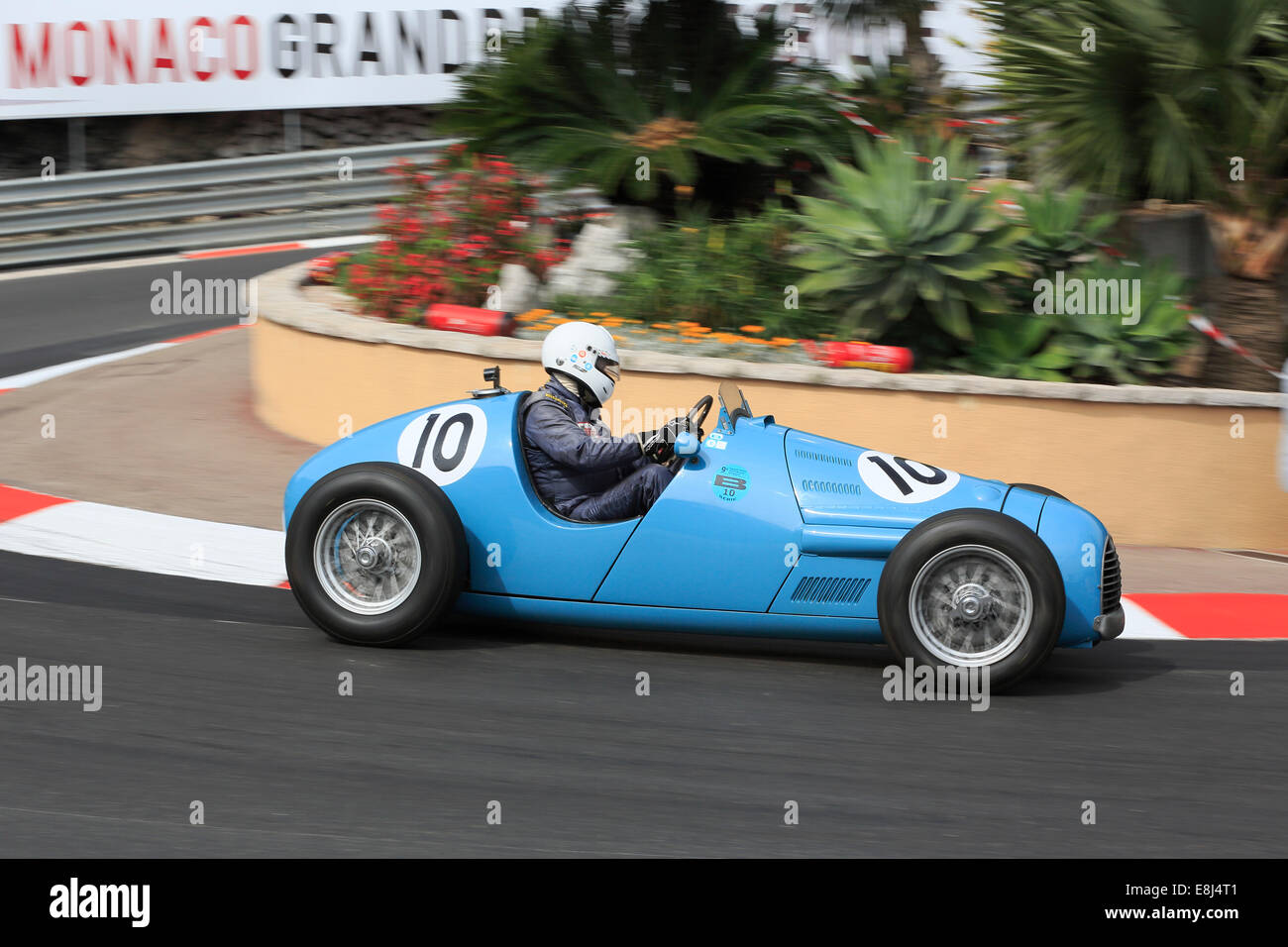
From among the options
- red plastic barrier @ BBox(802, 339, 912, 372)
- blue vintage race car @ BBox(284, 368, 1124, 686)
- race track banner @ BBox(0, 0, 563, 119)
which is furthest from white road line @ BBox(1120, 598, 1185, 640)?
race track banner @ BBox(0, 0, 563, 119)

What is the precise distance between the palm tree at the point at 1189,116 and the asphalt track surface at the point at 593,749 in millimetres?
3392

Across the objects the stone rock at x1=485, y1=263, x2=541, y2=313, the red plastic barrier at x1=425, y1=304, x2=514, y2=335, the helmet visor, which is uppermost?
the stone rock at x1=485, y1=263, x2=541, y2=313

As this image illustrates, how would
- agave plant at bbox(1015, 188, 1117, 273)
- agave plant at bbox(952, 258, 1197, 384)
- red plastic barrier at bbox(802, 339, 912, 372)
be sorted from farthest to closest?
agave plant at bbox(1015, 188, 1117, 273)
agave plant at bbox(952, 258, 1197, 384)
red plastic barrier at bbox(802, 339, 912, 372)

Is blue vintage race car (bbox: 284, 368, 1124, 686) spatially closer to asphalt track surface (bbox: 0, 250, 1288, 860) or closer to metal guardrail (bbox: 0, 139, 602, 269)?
asphalt track surface (bbox: 0, 250, 1288, 860)

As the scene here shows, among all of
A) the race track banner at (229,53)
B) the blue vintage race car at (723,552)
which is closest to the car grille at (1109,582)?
the blue vintage race car at (723,552)

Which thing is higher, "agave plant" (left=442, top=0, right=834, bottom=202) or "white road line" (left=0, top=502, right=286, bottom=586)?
"agave plant" (left=442, top=0, right=834, bottom=202)

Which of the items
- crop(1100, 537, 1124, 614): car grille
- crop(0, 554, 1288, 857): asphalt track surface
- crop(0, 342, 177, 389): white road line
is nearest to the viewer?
crop(0, 554, 1288, 857): asphalt track surface

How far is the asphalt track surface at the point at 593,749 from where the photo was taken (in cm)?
402

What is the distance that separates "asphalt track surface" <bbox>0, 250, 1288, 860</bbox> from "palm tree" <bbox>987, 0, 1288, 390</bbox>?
325cm

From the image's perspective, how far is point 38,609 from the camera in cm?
597

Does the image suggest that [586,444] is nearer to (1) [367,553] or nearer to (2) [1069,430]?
(1) [367,553]

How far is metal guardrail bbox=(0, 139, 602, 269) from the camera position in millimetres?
15414

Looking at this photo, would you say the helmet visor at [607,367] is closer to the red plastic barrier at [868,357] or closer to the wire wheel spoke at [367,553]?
the wire wheel spoke at [367,553]

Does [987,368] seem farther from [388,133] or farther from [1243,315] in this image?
[388,133]
